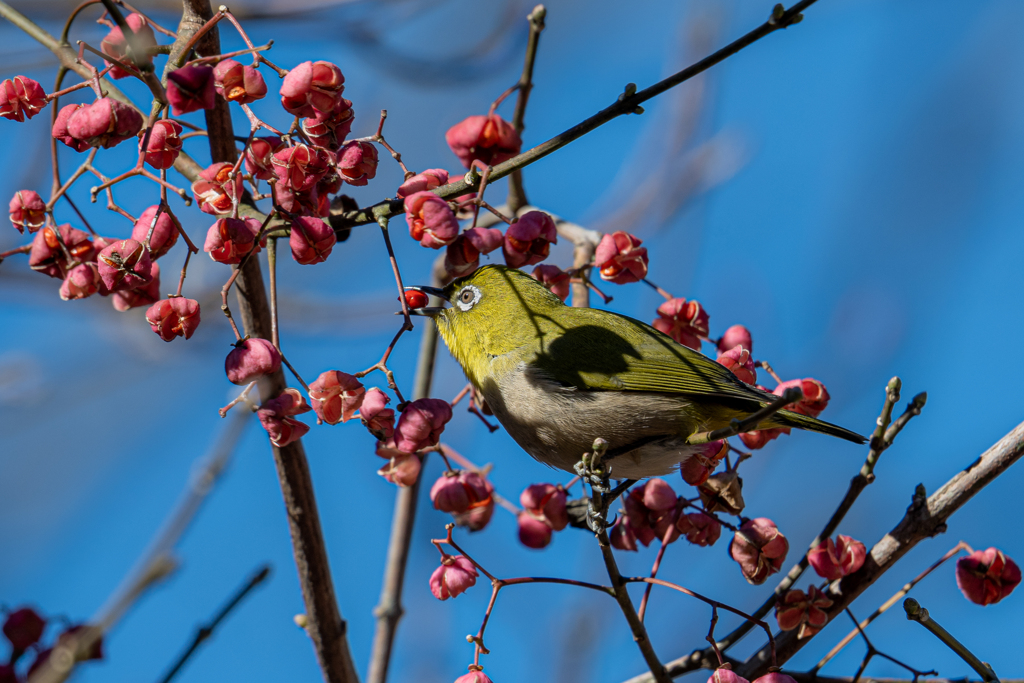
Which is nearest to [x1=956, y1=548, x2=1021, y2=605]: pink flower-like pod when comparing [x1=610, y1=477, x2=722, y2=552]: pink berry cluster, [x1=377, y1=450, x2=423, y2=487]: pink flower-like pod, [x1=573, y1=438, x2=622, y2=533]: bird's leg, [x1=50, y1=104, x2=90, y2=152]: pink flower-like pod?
[x1=610, y1=477, x2=722, y2=552]: pink berry cluster

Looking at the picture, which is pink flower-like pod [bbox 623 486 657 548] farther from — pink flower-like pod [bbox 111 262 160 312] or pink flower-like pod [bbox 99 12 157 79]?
pink flower-like pod [bbox 99 12 157 79]

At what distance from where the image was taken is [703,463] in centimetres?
328

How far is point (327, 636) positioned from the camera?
10.4 feet

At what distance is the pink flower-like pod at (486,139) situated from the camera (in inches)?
118

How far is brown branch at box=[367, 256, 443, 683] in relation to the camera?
3750 millimetres

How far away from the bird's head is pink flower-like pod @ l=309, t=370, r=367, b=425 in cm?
124

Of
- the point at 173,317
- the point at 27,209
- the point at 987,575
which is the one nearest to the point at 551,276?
the point at 173,317

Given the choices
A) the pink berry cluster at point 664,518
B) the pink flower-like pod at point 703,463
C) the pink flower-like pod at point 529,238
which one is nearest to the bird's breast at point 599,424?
the pink flower-like pod at point 703,463

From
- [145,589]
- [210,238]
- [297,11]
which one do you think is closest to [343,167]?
[210,238]

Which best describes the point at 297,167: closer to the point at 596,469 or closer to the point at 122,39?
the point at 122,39

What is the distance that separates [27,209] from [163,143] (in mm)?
559

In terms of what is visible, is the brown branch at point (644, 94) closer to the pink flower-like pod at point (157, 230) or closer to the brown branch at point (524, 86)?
the brown branch at point (524, 86)

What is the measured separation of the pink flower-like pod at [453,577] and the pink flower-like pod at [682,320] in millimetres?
1239

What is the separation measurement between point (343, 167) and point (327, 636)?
173 cm
